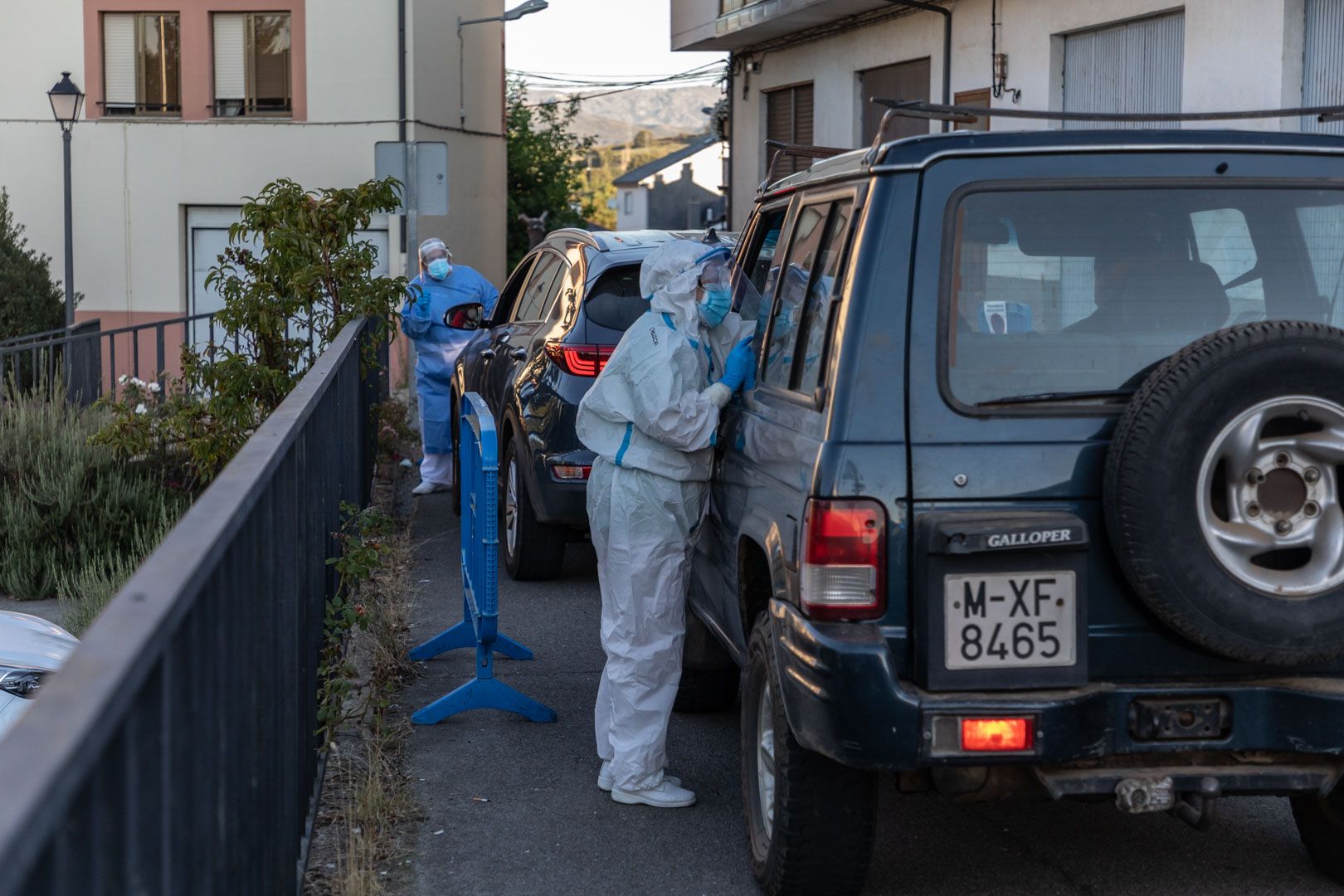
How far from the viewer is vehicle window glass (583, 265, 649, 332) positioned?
25.7 feet

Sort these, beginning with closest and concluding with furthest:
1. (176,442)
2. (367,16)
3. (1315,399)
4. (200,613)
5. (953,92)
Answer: (200,613) < (1315,399) < (176,442) < (953,92) < (367,16)

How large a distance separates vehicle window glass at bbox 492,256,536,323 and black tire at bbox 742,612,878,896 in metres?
6.09

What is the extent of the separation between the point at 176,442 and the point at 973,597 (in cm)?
697

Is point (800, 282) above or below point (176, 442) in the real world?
above

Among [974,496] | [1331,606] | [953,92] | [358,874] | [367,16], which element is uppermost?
[367,16]

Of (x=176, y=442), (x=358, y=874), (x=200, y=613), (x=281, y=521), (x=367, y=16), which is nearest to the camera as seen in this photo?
(x=200, y=613)

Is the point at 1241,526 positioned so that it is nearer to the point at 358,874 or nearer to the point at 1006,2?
the point at 358,874

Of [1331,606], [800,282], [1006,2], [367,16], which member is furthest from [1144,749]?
[367,16]

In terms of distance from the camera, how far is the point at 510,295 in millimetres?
9984

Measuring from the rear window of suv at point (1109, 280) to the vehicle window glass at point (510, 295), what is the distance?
20.7 feet

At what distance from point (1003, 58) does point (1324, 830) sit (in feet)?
38.8

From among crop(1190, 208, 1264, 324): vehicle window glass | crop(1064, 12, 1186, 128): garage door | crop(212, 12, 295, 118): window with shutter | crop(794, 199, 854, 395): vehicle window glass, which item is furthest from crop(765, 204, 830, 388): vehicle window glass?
crop(212, 12, 295, 118): window with shutter

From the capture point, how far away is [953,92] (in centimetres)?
1638

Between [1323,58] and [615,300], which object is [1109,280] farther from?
[1323,58]
